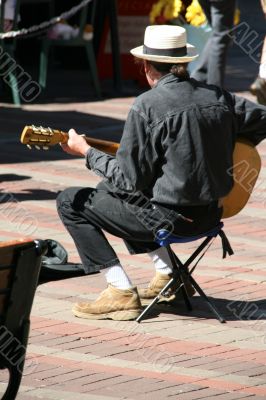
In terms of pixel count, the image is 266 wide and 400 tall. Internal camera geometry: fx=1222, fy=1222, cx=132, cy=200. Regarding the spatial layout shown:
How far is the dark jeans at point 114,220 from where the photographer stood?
610cm

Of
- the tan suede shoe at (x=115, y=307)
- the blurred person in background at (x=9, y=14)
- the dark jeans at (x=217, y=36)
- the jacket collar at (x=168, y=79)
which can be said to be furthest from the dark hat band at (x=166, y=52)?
the blurred person in background at (x=9, y=14)

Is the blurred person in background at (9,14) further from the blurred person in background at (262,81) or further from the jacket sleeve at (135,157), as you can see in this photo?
the jacket sleeve at (135,157)

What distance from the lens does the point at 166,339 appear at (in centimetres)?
604

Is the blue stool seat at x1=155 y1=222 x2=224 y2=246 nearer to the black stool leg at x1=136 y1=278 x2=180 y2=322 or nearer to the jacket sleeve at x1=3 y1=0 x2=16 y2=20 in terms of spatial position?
the black stool leg at x1=136 y1=278 x2=180 y2=322

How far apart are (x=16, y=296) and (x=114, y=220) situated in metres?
1.90

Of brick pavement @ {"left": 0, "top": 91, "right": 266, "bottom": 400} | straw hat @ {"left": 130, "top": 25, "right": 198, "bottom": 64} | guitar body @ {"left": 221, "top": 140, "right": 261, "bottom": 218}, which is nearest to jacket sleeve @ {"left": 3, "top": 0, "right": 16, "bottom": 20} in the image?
brick pavement @ {"left": 0, "top": 91, "right": 266, "bottom": 400}

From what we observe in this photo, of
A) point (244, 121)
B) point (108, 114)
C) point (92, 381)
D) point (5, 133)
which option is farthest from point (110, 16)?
point (92, 381)

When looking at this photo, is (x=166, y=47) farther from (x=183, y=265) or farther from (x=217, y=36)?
(x=217, y=36)

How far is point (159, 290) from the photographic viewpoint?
6.66 meters

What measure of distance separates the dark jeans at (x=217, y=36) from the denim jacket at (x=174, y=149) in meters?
6.10

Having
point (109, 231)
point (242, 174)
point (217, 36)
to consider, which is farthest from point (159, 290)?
point (217, 36)

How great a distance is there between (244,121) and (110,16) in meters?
7.56

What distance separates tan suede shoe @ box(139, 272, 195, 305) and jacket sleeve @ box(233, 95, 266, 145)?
2.96ft

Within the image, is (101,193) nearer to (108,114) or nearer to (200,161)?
(200,161)
